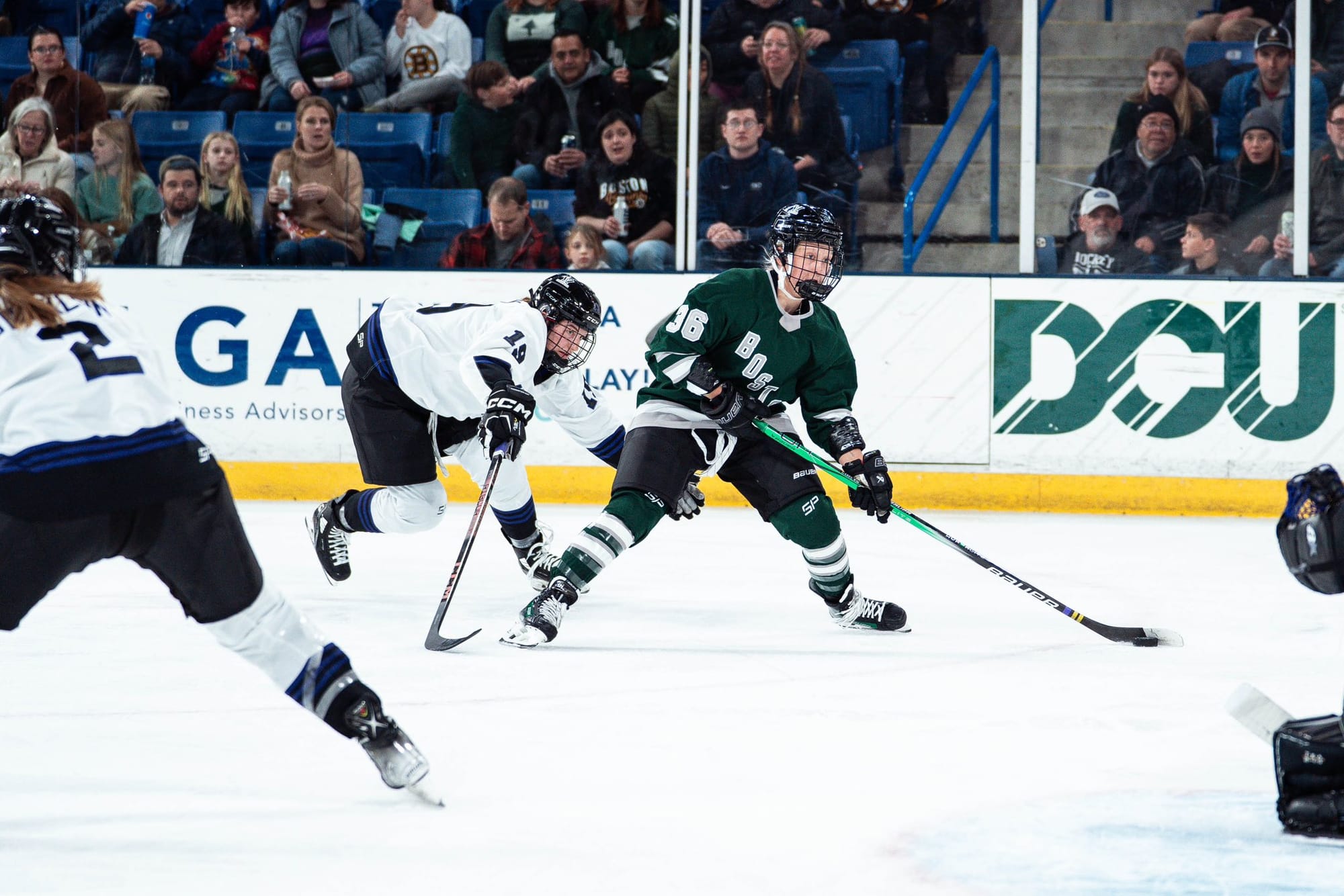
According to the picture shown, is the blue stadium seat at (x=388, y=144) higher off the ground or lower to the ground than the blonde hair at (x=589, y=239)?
higher

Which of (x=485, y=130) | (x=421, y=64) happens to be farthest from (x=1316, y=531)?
(x=421, y=64)

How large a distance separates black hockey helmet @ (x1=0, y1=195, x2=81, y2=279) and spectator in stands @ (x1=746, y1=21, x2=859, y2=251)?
171 inches

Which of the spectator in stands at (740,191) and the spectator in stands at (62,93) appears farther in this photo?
the spectator in stands at (62,93)

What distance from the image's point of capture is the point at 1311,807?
82.7 inches

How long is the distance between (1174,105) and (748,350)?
3.31m

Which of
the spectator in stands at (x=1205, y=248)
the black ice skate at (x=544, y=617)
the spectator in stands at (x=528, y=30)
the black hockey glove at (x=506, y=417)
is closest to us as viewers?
the black hockey glove at (x=506, y=417)

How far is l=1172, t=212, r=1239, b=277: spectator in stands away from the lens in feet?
19.8

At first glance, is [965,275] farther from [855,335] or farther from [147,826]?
[147,826]

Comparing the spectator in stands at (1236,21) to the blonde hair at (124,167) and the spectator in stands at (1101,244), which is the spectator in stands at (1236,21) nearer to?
the spectator in stands at (1101,244)

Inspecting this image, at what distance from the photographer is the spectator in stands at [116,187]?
641cm

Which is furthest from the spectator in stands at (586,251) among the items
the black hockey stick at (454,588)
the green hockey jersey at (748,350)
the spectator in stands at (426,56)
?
the black hockey stick at (454,588)

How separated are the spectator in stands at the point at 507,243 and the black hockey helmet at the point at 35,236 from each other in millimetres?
4159

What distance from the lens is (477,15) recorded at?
7.04 m

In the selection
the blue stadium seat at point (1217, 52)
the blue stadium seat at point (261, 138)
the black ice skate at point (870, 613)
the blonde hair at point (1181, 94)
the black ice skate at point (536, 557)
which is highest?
the blue stadium seat at point (1217, 52)
